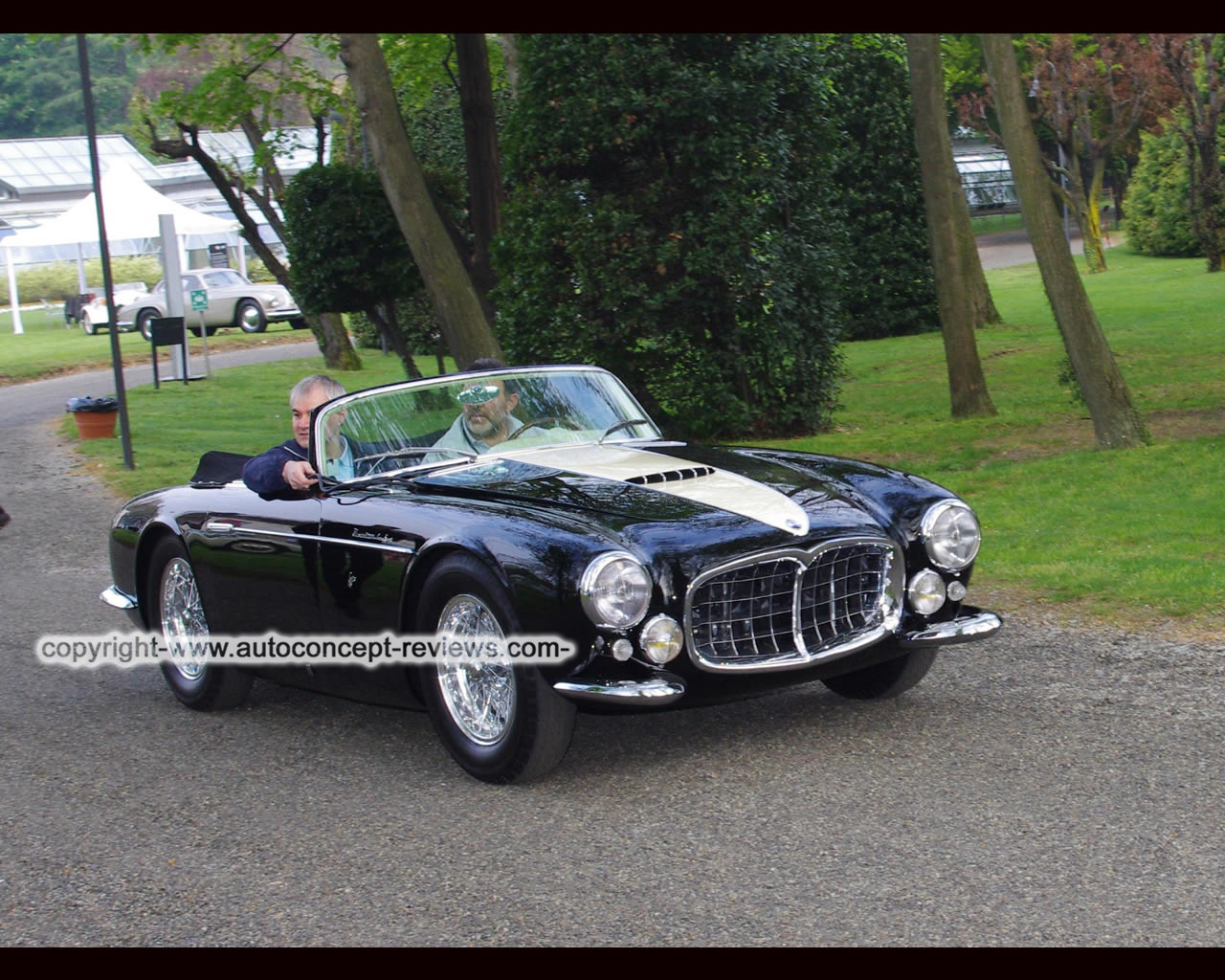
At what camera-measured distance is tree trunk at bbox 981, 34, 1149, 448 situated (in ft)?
44.9

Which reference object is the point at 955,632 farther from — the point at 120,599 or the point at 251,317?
the point at 251,317

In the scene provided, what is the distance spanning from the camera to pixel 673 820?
524cm

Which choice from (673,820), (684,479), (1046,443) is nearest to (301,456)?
(684,479)

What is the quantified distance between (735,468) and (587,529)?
3.73ft

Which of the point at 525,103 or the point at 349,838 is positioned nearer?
the point at 349,838

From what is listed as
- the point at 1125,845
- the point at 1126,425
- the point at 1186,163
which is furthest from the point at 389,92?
the point at 1186,163

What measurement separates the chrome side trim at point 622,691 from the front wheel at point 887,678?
1.29 m

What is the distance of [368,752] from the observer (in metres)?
6.35

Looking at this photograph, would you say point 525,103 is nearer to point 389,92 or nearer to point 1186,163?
point 389,92

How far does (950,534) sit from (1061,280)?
823 centimetres

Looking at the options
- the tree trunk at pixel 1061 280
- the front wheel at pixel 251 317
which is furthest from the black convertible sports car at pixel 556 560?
the front wheel at pixel 251 317

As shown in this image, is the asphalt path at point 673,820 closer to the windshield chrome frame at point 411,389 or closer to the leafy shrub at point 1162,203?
the windshield chrome frame at point 411,389

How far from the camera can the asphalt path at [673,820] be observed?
4.37 metres

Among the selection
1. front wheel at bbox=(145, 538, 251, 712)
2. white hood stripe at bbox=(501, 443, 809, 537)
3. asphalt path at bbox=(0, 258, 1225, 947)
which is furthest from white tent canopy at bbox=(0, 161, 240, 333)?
A: asphalt path at bbox=(0, 258, 1225, 947)
